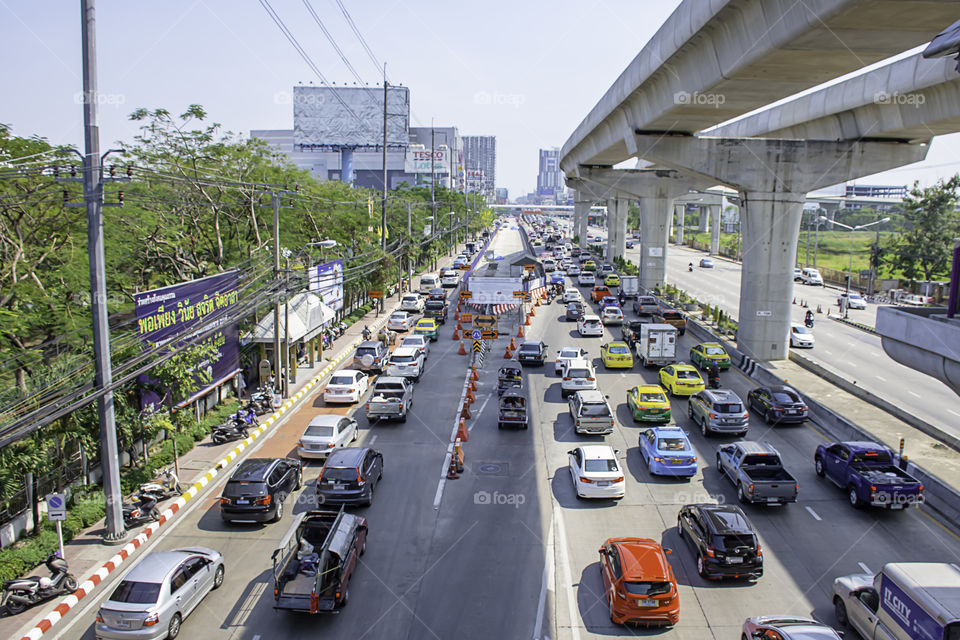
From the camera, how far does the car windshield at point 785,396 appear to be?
25734 millimetres

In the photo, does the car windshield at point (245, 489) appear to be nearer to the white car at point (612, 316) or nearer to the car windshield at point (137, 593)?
the car windshield at point (137, 593)

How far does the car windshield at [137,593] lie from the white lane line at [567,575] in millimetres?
7433

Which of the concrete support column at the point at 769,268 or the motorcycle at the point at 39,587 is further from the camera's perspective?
the concrete support column at the point at 769,268

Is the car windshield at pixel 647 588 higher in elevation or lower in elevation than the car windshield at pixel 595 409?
lower

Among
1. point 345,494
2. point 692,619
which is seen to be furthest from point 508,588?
point 345,494

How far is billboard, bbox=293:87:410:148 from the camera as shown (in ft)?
343

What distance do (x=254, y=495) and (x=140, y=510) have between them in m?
2.95

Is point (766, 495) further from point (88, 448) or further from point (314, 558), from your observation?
point (88, 448)

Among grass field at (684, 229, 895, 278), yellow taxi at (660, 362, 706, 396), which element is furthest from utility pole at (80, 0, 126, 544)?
grass field at (684, 229, 895, 278)

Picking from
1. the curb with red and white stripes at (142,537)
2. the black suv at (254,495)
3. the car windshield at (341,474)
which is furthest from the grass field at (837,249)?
the black suv at (254,495)

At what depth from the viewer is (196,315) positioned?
24.3 metres

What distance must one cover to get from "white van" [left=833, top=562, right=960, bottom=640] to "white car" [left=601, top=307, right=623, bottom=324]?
3415 centimetres

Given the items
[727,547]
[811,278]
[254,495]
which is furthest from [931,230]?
[254,495]

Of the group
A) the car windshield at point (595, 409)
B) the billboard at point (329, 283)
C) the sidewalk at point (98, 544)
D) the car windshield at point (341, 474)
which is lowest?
the sidewalk at point (98, 544)
